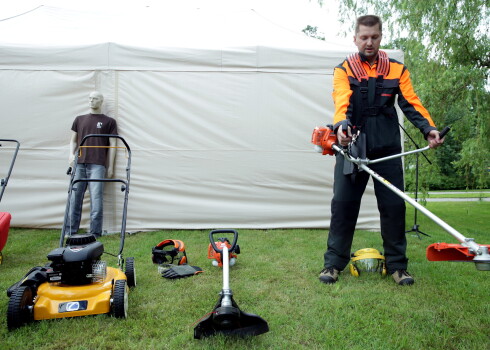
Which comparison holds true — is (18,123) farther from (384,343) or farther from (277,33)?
(384,343)

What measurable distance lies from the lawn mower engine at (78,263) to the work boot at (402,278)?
199 cm

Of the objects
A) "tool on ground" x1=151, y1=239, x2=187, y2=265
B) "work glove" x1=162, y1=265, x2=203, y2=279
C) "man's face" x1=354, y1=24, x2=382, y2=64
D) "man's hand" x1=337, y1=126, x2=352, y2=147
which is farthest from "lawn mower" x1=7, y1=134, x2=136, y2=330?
"man's face" x1=354, y1=24, x2=382, y2=64

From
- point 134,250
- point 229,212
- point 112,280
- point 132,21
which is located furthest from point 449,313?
point 132,21

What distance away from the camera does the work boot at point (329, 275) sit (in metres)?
2.95

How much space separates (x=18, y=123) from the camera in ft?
16.6

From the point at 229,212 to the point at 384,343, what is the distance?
10.9ft

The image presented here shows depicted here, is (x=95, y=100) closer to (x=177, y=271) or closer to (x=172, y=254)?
(x=172, y=254)

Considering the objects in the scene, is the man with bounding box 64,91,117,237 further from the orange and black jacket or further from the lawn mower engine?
the orange and black jacket

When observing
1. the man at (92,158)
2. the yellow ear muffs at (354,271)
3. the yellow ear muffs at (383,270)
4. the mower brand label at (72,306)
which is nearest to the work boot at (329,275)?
the yellow ear muffs at (354,271)

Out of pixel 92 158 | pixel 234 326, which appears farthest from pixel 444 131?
pixel 92 158

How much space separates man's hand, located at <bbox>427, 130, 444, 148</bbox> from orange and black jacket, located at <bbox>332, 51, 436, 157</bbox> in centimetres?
37

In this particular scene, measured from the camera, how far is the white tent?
500cm

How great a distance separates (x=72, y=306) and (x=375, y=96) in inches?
91.8

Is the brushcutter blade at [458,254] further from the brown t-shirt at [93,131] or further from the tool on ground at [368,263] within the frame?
the brown t-shirt at [93,131]
